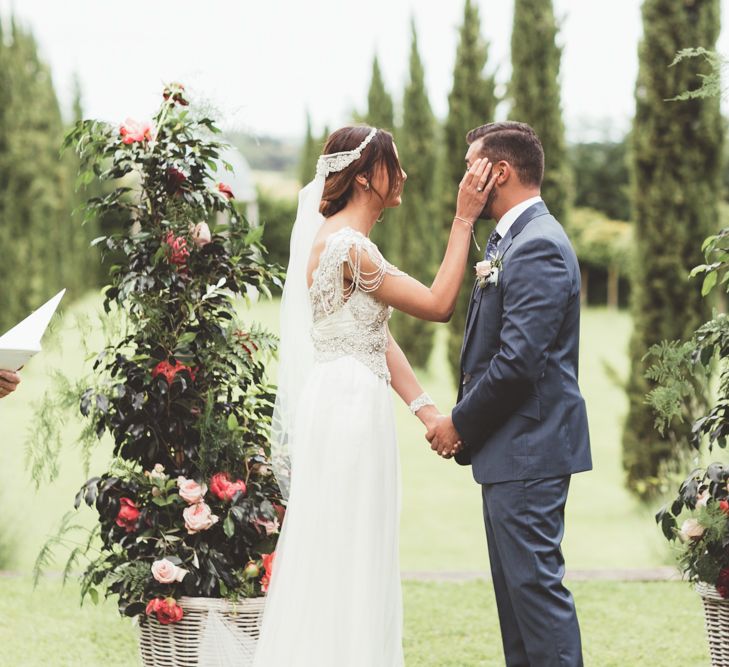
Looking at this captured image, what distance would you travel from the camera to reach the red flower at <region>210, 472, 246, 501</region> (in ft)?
12.3

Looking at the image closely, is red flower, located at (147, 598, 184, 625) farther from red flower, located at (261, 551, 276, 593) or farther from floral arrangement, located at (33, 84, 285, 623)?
red flower, located at (261, 551, 276, 593)

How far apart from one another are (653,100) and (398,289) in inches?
211

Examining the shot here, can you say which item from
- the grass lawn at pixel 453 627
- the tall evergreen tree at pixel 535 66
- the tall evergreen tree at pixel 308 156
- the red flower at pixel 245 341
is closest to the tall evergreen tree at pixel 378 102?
the tall evergreen tree at pixel 308 156

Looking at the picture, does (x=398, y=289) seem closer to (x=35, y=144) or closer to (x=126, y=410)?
(x=126, y=410)

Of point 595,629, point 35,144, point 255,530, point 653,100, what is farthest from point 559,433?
point 35,144

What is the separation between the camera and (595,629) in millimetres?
5051

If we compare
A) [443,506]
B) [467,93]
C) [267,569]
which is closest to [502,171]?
[267,569]

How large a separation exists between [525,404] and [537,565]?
1.59ft

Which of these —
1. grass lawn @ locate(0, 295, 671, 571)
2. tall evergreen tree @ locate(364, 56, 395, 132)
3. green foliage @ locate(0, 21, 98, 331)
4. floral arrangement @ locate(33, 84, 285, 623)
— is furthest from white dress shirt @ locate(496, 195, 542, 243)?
tall evergreen tree @ locate(364, 56, 395, 132)

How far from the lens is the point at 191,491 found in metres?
3.70

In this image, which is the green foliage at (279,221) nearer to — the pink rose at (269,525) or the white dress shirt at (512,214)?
the pink rose at (269,525)

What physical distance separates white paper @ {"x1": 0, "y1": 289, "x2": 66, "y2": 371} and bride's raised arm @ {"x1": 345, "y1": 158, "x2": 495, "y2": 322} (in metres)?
1.02

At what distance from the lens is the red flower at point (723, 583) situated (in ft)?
11.2

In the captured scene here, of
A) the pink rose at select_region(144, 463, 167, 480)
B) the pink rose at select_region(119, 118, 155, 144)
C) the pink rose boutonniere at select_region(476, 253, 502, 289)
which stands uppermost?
the pink rose at select_region(119, 118, 155, 144)
